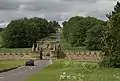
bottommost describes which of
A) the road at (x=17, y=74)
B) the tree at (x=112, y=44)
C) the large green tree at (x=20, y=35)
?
the road at (x=17, y=74)

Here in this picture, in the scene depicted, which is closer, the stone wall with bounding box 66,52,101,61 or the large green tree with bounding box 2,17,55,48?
the stone wall with bounding box 66,52,101,61

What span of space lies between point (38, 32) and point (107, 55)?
118 meters

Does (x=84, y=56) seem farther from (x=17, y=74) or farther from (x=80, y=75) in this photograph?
(x=80, y=75)

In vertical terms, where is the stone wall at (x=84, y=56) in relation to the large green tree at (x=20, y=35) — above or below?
below

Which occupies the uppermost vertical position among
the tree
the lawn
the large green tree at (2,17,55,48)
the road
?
the large green tree at (2,17,55,48)

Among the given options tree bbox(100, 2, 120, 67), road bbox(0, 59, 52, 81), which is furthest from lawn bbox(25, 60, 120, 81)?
tree bbox(100, 2, 120, 67)

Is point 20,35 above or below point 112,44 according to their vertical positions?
above

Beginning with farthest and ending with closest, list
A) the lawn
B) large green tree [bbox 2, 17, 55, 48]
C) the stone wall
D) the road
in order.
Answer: large green tree [bbox 2, 17, 55, 48], the stone wall, the road, the lawn

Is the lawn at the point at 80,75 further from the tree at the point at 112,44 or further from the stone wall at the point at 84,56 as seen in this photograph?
the stone wall at the point at 84,56

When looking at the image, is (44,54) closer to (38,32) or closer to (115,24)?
(38,32)

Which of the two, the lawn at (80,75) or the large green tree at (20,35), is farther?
the large green tree at (20,35)

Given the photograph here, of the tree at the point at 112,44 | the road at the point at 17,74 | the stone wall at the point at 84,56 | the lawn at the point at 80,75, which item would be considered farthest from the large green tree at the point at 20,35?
the lawn at the point at 80,75

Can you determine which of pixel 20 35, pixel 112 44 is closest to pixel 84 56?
pixel 20 35

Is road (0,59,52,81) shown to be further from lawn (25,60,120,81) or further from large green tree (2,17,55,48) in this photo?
large green tree (2,17,55,48)
